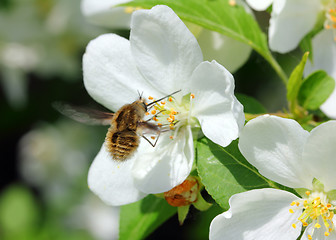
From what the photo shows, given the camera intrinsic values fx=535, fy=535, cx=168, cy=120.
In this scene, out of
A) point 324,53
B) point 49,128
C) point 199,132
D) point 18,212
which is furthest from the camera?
point 49,128

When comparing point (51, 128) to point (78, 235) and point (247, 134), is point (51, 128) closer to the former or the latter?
point (78, 235)

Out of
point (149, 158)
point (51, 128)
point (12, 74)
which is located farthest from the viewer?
point (51, 128)

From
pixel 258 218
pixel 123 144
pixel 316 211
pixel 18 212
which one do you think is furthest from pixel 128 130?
pixel 18 212

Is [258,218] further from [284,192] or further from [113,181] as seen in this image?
[113,181]

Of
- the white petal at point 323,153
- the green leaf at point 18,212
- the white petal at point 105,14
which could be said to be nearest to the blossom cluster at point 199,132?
the white petal at point 323,153

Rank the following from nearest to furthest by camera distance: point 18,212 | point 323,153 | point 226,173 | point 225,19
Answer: point 323,153
point 226,173
point 225,19
point 18,212

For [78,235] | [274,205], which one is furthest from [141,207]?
[78,235]
